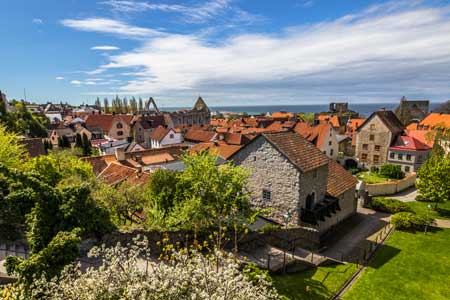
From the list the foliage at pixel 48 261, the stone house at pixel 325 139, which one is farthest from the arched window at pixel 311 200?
the stone house at pixel 325 139

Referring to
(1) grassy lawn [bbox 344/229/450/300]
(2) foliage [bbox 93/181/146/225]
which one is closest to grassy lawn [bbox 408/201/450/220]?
(1) grassy lawn [bbox 344/229/450/300]

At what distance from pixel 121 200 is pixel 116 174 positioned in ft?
33.5

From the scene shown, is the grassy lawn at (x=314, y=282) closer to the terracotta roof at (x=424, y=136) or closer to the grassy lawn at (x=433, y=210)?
the grassy lawn at (x=433, y=210)

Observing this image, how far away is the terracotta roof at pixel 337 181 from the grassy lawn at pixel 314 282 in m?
8.58

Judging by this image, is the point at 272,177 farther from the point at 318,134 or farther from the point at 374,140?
the point at 374,140

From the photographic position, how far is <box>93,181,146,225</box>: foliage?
63.2ft

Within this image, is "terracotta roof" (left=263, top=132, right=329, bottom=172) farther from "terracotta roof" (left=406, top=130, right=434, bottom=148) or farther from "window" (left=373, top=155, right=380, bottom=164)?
"terracotta roof" (left=406, top=130, right=434, bottom=148)

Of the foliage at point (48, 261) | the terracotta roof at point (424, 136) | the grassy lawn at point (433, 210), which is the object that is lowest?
the grassy lawn at point (433, 210)

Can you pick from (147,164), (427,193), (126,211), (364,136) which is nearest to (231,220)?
(126,211)

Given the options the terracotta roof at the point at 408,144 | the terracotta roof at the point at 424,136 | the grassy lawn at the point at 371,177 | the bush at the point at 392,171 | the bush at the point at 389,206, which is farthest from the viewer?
the terracotta roof at the point at 424,136

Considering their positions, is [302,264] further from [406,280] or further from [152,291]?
[152,291]

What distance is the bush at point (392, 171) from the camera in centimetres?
4572

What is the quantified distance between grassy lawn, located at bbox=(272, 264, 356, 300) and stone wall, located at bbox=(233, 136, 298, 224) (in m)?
4.91

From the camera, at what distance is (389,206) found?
31.4m
